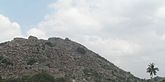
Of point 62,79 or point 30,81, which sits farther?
point 62,79

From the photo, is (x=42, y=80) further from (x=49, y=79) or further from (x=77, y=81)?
(x=77, y=81)

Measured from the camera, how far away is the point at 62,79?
7854 inches

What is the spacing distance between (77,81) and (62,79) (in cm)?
753

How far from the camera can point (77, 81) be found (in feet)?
656

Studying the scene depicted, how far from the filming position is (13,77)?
197m

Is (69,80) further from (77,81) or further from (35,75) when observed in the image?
(35,75)

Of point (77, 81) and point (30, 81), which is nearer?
point (30, 81)

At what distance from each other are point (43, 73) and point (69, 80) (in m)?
13.4

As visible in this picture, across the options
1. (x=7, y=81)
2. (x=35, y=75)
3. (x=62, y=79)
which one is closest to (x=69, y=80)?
(x=62, y=79)

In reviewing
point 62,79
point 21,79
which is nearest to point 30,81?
point 21,79

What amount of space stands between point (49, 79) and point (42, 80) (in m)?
5.90

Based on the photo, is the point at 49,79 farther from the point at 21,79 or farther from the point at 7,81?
the point at 7,81

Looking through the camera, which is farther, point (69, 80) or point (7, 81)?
point (69, 80)

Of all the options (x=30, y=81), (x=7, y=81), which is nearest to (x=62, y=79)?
(x=30, y=81)
